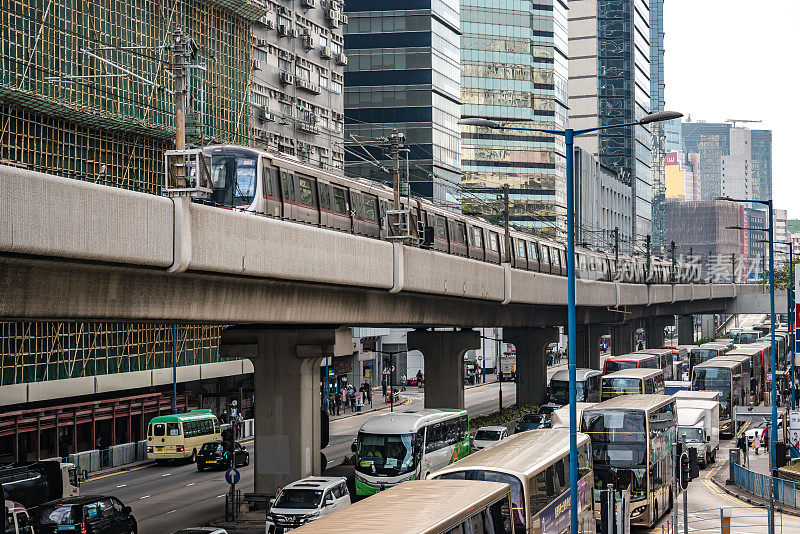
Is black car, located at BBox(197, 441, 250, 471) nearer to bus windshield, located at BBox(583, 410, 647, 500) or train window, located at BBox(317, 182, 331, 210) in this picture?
train window, located at BBox(317, 182, 331, 210)

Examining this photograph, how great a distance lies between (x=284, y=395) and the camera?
35.0 m

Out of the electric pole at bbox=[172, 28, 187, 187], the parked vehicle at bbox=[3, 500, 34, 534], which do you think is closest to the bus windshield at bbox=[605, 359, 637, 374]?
the parked vehicle at bbox=[3, 500, 34, 534]

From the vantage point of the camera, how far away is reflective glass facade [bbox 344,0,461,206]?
111938mm

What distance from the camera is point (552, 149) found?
142 metres

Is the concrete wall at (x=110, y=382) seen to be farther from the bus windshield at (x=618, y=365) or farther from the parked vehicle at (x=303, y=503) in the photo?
the parked vehicle at (x=303, y=503)

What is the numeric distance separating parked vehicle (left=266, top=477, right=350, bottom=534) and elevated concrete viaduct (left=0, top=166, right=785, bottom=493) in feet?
15.0

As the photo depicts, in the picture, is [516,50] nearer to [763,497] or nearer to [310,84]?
[310,84]

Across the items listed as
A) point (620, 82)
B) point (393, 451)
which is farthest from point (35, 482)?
point (620, 82)

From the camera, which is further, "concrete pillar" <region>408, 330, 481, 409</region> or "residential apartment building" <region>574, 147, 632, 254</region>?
"residential apartment building" <region>574, 147, 632, 254</region>

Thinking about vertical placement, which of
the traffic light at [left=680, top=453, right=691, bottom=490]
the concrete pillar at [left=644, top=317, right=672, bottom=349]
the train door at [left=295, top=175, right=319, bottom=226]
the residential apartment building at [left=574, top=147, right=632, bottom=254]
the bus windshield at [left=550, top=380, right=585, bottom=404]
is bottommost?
the bus windshield at [left=550, top=380, right=585, bottom=404]

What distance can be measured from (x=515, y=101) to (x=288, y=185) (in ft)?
356

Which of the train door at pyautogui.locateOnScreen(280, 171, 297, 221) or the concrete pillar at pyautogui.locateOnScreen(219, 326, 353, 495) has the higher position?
the train door at pyautogui.locateOnScreen(280, 171, 297, 221)

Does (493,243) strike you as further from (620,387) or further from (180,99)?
(180,99)

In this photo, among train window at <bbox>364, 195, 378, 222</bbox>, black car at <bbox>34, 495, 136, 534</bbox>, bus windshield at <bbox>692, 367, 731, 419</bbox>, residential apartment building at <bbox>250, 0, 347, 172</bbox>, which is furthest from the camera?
residential apartment building at <bbox>250, 0, 347, 172</bbox>
